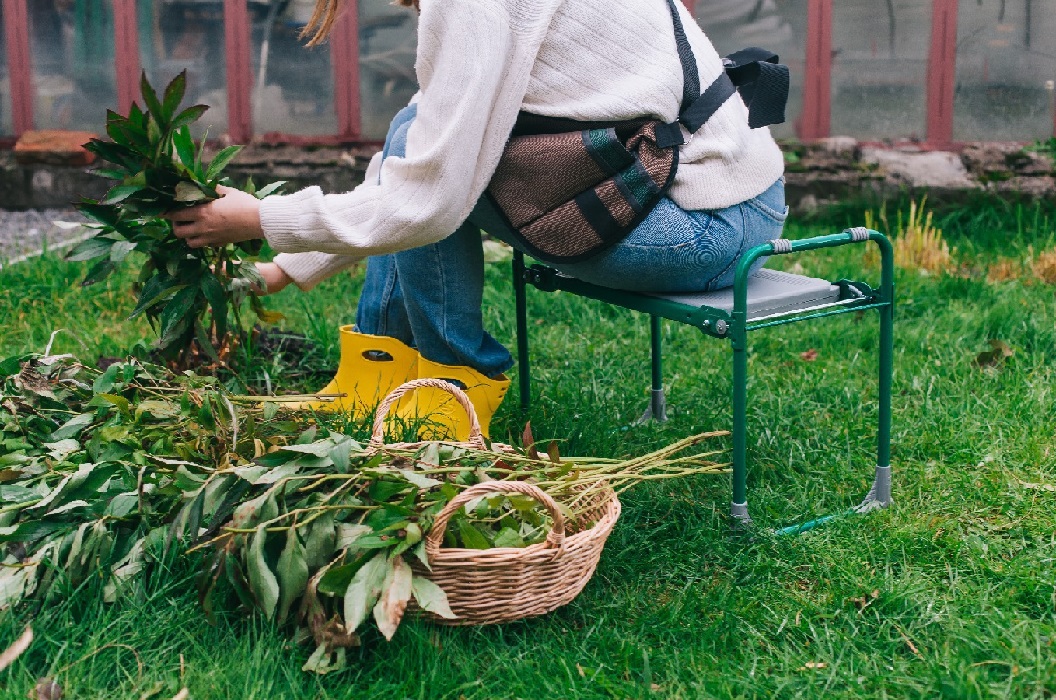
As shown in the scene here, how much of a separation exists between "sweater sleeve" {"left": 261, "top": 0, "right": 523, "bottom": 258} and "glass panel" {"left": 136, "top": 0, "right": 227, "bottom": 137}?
4.23 metres

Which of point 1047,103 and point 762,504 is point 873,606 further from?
point 1047,103

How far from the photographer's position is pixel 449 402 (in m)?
2.58

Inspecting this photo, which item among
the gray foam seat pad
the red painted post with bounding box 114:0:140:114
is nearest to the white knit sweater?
the gray foam seat pad

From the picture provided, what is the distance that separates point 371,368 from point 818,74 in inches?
156

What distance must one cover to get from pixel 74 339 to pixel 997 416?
8.83 feet

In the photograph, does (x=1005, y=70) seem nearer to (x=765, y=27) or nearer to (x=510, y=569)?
(x=765, y=27)

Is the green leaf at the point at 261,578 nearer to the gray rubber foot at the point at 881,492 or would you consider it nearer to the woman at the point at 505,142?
the woman at the point at 505,142

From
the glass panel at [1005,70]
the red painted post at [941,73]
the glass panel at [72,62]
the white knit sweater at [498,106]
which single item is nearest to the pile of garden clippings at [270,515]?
the white knit sweater at [498,106]

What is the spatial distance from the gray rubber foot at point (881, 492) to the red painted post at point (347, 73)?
4.41 meters

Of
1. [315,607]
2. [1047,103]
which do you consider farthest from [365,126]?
[315,607]

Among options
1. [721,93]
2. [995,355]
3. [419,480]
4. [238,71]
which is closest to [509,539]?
[419,480]

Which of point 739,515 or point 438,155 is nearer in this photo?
point 438,155

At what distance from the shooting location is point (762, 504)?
2.47 m

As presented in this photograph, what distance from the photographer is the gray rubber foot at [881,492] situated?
97.0 inches
